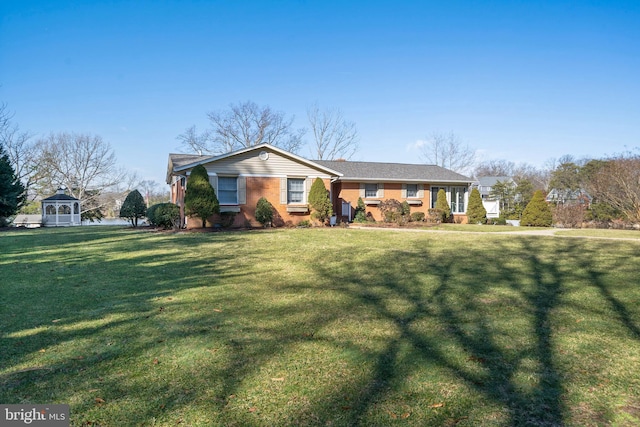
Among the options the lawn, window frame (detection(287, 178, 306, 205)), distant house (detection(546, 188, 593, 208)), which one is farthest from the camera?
distant house (detection(546, 188, 593, 208))

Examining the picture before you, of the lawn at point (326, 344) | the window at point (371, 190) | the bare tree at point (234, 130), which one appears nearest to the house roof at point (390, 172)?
the window at point (371, 190)

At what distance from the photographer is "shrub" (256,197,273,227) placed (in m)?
17.3

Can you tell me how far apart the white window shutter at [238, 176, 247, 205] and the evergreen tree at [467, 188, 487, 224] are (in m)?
14.3

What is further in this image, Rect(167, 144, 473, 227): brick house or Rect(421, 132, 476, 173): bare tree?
Rect(421, 132, 476, 173): bare tree

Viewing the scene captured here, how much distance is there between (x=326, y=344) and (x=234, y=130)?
39.8m

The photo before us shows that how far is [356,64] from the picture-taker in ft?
75.2

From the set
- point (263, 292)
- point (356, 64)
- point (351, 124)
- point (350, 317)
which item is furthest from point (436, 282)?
point (351, 124)

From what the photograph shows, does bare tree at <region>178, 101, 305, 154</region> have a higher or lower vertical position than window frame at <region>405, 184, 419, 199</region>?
A: higher

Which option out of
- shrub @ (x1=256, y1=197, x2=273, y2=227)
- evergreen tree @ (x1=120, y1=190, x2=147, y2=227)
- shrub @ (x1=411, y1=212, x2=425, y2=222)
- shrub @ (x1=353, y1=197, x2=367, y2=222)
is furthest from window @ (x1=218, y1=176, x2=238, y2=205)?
shrub @ (x1=411, y1=212, x2=425, y2=222)

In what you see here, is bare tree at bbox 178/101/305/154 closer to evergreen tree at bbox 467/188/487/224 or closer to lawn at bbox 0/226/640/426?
evergreen tree at bbox 467/188/487/224

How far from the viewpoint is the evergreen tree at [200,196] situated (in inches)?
620

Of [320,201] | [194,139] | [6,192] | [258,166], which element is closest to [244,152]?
[258,166]

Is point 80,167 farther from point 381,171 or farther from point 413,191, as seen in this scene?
point 413,191

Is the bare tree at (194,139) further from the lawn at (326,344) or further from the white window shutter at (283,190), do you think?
the lawn at (326,344)
